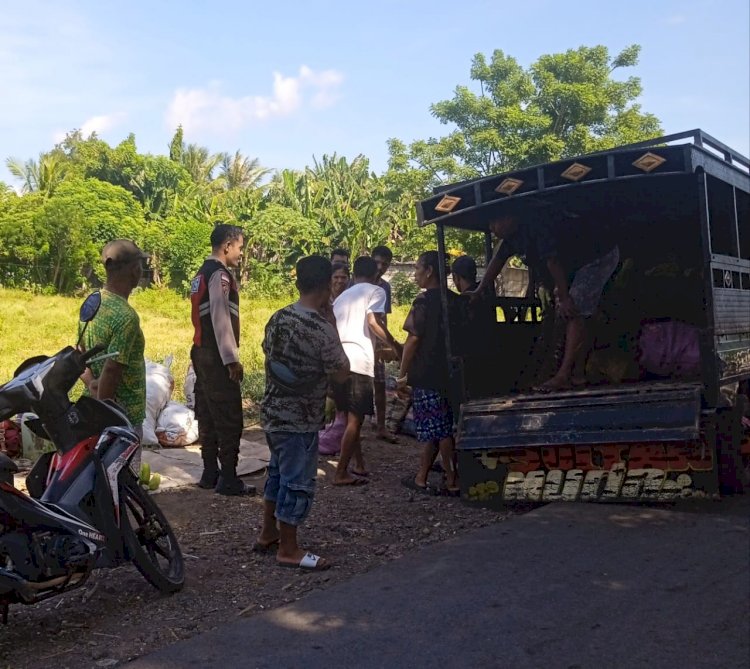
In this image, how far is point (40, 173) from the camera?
36.8m

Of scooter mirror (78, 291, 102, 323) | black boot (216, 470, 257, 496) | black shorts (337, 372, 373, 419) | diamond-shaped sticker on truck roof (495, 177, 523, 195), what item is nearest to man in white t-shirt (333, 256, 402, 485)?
black shorts (337, 372, 373, 419)

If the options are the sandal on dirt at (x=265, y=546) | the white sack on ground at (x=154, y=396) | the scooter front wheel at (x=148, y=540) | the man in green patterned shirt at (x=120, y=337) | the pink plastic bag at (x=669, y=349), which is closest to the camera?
the scooter front wheel at (x=148, y=540)

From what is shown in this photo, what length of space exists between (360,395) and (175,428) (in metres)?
2.13

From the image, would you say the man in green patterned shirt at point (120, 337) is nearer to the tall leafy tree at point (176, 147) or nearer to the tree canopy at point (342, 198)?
the tree canopy at point (342, 198)

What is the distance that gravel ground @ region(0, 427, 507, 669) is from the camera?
361 centimetres

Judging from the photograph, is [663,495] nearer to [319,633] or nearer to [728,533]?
[728,533]

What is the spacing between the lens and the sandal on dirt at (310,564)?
14.9ft

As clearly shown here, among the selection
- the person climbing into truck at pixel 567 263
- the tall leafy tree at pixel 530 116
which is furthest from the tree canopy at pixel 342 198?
the person climbing into truck at pixel 567 263

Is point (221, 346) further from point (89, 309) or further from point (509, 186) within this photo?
point (509, 186)

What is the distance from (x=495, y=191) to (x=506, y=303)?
2024mm

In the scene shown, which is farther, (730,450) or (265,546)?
(730,450)

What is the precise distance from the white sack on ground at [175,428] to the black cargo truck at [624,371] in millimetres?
2729

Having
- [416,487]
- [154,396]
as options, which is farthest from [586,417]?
[154,396]

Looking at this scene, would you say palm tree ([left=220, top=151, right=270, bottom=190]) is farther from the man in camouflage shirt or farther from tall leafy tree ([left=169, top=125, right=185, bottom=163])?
the man in camouflage shirt
